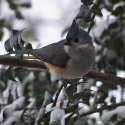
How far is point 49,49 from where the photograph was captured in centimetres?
169

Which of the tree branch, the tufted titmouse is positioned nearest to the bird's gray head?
the tufted titmouse

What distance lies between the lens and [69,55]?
171cm

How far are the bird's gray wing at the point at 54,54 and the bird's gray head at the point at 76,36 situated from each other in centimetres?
4

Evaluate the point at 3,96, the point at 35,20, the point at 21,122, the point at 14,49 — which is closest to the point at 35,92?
the point at 3,96

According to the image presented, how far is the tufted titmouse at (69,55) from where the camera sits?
1654 millimetres

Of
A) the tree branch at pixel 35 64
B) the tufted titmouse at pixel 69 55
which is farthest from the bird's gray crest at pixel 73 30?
the tree branch at pixel 35 64

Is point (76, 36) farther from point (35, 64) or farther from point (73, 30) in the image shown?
point (35, 64)

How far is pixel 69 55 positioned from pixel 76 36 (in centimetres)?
7

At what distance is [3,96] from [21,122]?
0.25 meters

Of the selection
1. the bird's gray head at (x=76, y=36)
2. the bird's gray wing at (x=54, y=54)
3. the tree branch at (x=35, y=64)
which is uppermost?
the bird's gray head at (x=76, y=36)

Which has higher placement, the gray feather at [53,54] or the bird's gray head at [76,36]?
the bird's gray head at [76,36]

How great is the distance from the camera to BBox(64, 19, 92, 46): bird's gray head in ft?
5.44

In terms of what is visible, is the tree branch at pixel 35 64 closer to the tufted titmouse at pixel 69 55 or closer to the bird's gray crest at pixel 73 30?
the tufted titmouse at pixel 69 55

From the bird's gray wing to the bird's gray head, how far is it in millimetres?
35
